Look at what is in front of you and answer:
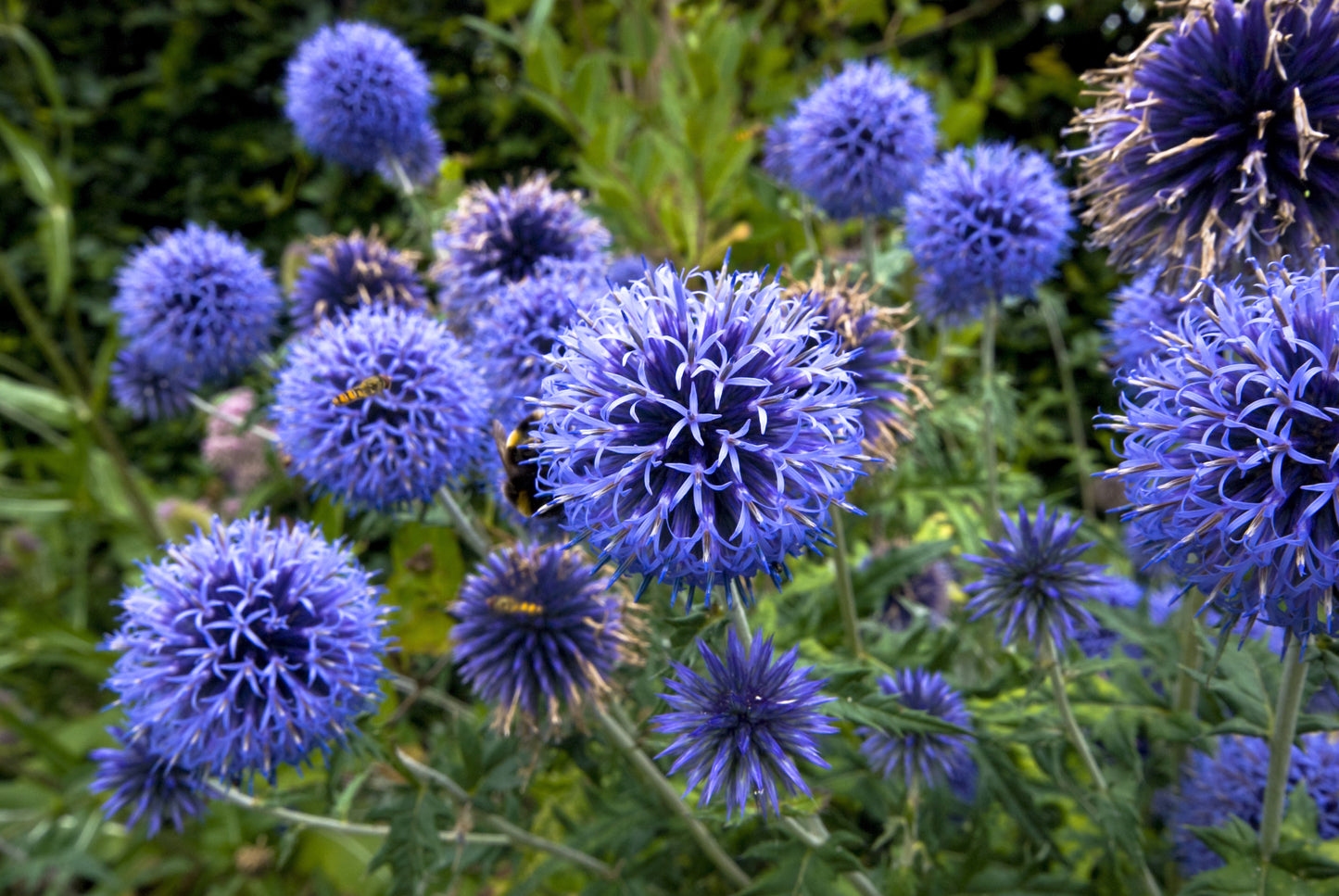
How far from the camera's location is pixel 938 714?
1.47 m

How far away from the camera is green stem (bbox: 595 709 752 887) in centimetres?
152

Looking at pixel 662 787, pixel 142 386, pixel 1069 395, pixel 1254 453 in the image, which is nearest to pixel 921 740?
pixel 662 787

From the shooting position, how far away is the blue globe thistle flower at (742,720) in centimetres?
110

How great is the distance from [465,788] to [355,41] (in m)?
1.81

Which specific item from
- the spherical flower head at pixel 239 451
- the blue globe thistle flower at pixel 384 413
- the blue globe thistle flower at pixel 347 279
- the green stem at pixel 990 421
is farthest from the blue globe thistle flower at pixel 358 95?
the green stem at pixel 990 421

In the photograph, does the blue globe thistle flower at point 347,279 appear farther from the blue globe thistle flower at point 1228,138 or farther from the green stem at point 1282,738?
the green stem at point 1282,738

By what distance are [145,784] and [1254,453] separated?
5.71 ft

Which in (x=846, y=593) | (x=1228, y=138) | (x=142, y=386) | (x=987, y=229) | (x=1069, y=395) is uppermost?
(x=1228, y=138)

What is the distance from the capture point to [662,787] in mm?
1562

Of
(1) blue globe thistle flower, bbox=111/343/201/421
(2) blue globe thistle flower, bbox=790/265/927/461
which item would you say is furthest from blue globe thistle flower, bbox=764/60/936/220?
(1) blue globe thistle flower, bbox=111/343/201/421

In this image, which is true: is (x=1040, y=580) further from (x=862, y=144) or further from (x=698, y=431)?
(x=862, y=144)

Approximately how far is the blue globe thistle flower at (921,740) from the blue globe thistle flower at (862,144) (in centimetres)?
108

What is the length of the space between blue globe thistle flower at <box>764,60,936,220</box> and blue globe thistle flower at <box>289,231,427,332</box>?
3.05 feet

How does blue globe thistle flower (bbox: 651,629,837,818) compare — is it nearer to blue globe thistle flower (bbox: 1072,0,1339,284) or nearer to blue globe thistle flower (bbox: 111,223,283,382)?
blue globe thistle flower (bbox: 1072,0,1339,284)
